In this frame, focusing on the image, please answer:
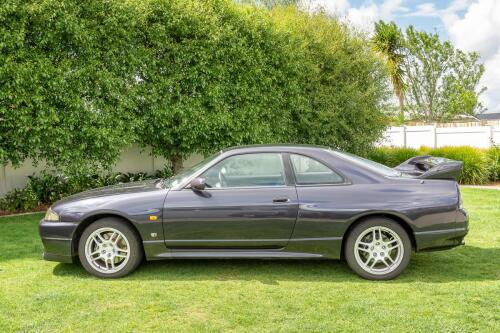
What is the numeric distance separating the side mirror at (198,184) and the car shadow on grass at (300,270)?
0.99m

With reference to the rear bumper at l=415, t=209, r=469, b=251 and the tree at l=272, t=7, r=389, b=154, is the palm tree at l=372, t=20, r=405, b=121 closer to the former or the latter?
the tree at l=272, t=7, r=389, b=154

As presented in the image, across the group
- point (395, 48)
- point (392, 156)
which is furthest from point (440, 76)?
point (392, 156)

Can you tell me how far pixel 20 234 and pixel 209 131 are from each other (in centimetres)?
447

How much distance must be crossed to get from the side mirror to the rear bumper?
2302 millimetres

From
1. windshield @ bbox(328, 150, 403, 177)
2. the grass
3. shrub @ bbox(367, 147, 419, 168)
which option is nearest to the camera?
the grass

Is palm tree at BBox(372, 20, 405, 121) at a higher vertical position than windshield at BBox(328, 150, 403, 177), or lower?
higher

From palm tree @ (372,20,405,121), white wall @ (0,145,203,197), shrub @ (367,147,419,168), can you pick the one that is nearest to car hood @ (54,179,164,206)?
white wall @ (0,145,203,197)

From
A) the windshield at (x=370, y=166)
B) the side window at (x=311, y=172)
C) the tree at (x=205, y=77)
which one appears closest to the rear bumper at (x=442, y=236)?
the windshield at (x=370, y=166)

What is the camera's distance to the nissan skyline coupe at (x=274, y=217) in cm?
482

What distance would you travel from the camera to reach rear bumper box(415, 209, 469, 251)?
4.80 metres

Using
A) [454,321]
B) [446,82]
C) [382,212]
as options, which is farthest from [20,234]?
[446,82]

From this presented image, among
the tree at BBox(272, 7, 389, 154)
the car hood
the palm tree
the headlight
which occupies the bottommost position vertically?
Result: the headlight

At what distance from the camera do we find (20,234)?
24.4 ft

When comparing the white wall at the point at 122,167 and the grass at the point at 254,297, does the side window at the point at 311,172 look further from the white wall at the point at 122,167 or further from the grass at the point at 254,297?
the white wall at the point at 122,167
